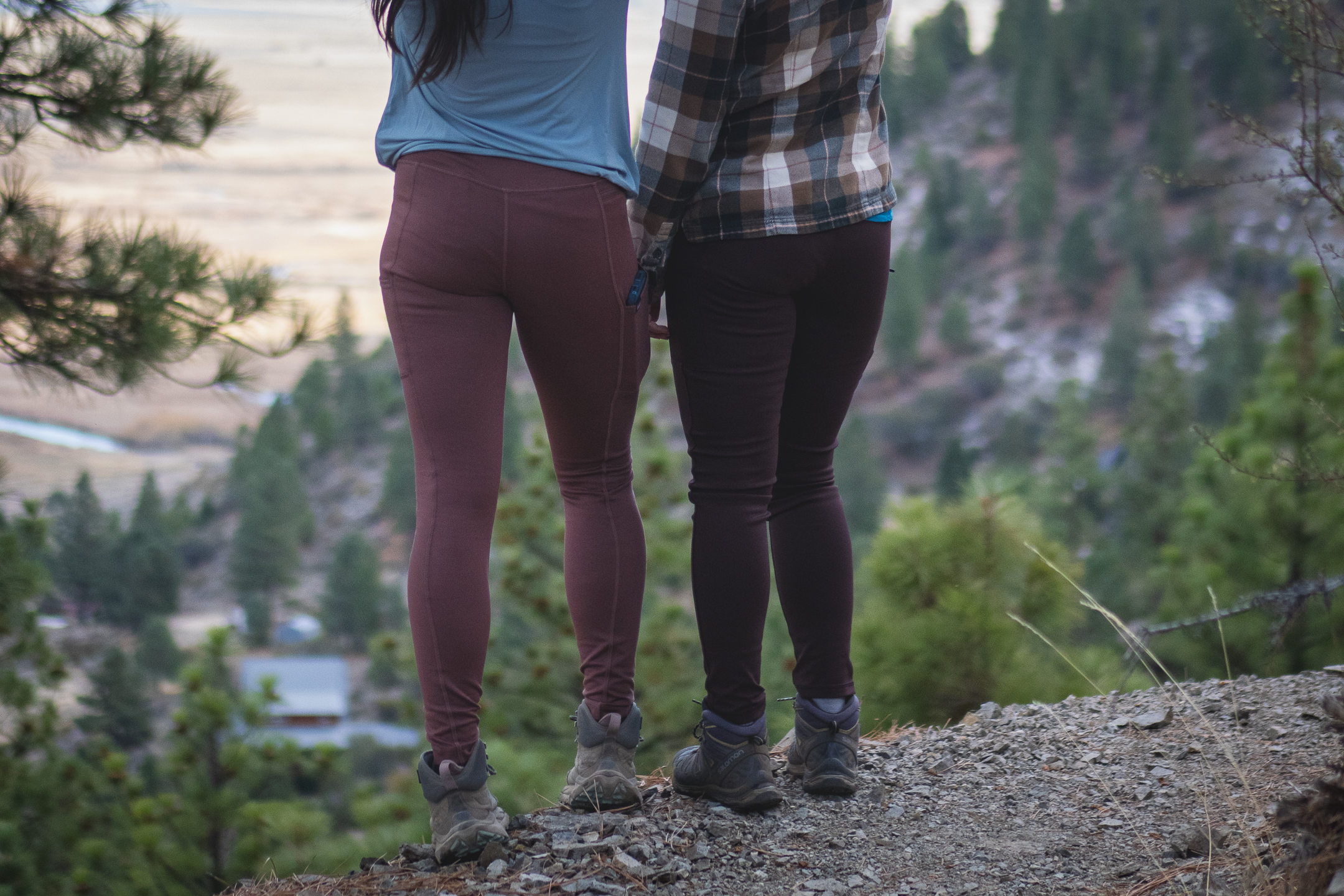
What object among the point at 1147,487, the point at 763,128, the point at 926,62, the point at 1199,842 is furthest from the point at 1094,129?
the point at 1199,842

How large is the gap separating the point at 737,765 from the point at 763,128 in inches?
36.9

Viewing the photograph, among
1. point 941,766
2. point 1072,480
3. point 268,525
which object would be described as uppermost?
point 941,766

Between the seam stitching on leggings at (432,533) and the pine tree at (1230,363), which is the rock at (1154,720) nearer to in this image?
the seam stitching on leggings at (432,533)

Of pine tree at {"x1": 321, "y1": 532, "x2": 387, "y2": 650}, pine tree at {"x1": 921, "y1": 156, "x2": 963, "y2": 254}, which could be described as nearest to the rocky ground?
pine tree at {"x1": 321, "y1": 532, "x2": 387, "y2": 650}

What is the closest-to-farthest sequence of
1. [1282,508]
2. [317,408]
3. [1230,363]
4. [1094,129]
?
1. [1282,508]
2. [1230,363]
3. [317,408]
4. [1094,129]

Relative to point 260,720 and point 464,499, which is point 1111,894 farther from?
point 260,720

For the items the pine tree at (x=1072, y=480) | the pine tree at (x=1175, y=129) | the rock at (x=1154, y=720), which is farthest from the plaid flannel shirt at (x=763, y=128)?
the pine tree at (x=1175, y=129)

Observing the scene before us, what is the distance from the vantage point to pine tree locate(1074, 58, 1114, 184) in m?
63.0

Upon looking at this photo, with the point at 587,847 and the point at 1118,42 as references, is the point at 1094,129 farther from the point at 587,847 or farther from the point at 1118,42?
the point at 587,847

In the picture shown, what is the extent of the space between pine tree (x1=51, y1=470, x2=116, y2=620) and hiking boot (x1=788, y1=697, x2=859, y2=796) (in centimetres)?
1296

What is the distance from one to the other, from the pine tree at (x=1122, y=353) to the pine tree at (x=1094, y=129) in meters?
18.7

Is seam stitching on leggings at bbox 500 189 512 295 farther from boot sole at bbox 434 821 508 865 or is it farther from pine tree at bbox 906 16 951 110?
pine tree at bbox 906 16 951 110

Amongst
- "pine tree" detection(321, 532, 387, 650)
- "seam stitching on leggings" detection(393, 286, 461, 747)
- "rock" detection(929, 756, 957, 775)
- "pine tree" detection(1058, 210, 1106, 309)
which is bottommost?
"pine tree" detection(321, 532, 387, 650)

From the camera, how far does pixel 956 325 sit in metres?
62.2
